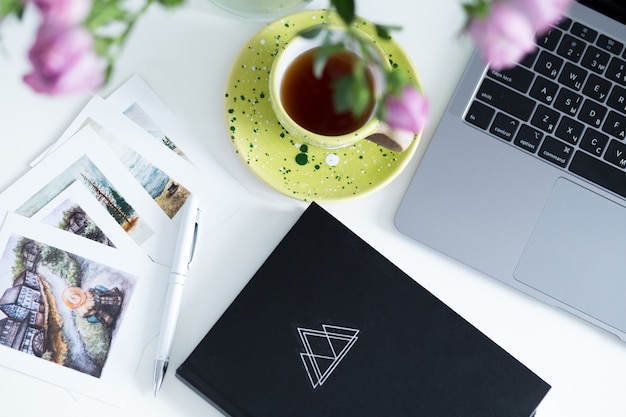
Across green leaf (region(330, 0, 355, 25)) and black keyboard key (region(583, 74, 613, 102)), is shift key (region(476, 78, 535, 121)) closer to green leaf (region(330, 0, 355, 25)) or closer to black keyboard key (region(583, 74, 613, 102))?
black keyboard key (region(583, 74, 613, 102))

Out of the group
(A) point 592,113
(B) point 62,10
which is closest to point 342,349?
(A) point 592,113

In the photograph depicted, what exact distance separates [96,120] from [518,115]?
48 centimetres

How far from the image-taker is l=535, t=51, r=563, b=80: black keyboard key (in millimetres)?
753

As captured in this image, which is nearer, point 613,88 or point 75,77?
point 75,77

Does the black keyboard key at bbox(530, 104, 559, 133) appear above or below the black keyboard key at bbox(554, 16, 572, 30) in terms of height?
below

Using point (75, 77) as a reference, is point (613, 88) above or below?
above

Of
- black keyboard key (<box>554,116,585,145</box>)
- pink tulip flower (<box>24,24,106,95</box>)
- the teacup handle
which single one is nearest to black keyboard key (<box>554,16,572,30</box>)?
black keyboard key (<box>554,116,585,145</box>)

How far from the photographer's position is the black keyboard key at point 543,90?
29.5 inches

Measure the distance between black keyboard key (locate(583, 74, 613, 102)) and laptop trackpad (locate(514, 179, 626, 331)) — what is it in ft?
0.34

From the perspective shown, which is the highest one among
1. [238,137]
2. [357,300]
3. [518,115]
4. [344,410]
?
[518,115]

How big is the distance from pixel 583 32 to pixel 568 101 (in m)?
0.08

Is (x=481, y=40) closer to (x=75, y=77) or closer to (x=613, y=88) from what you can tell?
(x=75, y=77)

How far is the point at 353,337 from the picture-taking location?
0.74 metres

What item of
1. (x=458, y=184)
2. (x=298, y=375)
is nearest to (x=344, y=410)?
(x=298, y=375)
